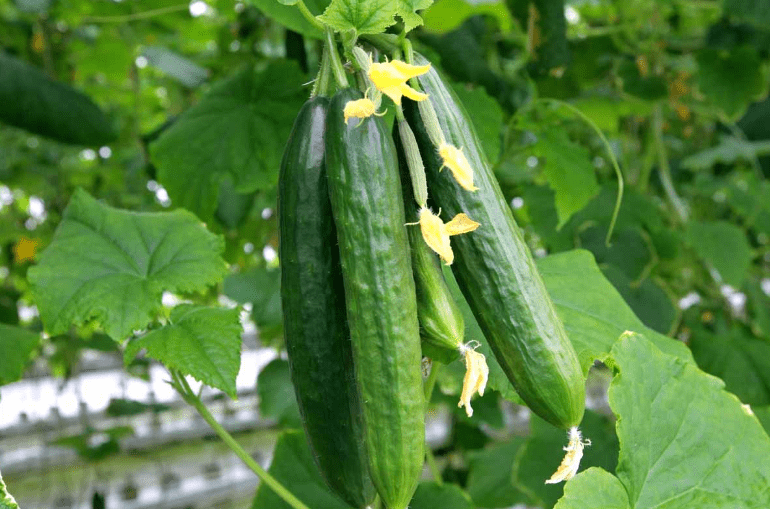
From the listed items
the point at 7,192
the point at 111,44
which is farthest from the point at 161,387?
the point at 111,44

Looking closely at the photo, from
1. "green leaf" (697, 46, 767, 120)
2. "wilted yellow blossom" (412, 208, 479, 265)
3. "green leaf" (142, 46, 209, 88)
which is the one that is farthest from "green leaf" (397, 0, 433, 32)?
"green leaf" (697, 46, 767, 120)

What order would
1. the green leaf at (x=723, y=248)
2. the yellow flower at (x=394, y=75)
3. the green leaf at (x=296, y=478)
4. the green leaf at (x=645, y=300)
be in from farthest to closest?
the green leaf at (x=723, y=248) < the green leaf at (x=645, y=300) < the green leaf at (x=296, y=478) < the yellow flower at (x=394, y=75)

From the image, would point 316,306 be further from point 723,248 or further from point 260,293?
point 723,248

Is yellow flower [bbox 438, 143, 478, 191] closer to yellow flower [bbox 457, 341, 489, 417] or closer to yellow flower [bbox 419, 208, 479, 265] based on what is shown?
yellow flower [bbox 419, 208, 479, 265]

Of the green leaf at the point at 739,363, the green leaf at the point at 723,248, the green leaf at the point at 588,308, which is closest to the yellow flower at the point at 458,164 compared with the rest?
the green leaf at the point at 588,308

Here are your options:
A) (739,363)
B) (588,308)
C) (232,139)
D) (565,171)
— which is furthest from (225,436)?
(739,363)

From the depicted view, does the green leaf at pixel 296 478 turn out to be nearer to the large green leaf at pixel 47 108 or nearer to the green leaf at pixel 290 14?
the green leaf at pixel 290 14
